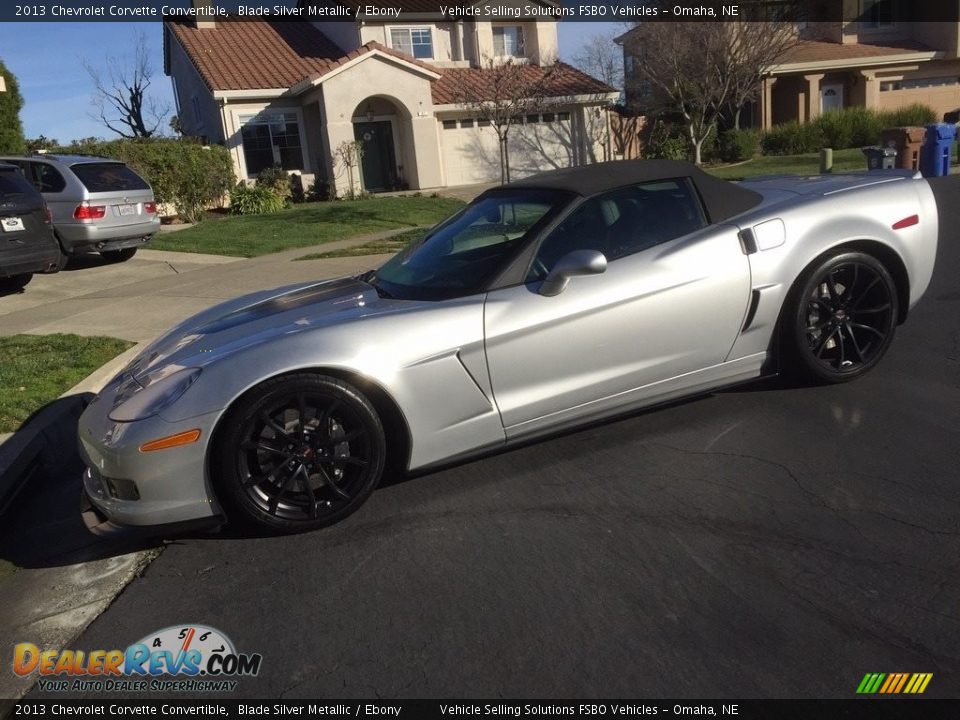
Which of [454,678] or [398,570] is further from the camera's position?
[398,570]

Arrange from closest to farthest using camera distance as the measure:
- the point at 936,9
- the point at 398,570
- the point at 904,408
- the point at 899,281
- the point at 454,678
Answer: the point at 454,678 < the point at 398,570 < the point at 904,408 < the point at 899,281 < the point at 936,9

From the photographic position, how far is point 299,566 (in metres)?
3.60

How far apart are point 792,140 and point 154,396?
93.9 ft

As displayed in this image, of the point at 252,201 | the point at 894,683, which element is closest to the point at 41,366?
the point at 894,683

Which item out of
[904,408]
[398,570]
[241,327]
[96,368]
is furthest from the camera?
[96,368]

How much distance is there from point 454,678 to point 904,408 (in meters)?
3.20

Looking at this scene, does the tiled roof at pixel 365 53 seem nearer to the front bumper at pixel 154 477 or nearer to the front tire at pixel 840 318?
the front tire at pixel 840 318

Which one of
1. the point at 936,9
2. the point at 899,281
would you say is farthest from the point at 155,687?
the point at 936,9

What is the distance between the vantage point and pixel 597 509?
384 centimetres

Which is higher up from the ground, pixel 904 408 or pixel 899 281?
pixel 899 281

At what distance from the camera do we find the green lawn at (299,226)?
14.5m

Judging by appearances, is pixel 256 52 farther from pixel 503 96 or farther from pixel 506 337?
pixel 506 337

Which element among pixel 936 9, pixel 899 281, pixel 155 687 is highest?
pixel 936 9

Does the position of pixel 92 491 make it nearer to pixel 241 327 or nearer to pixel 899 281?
pixel 241 327
